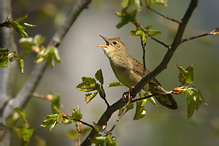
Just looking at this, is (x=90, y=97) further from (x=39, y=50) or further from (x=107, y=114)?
(x=39, y=50)

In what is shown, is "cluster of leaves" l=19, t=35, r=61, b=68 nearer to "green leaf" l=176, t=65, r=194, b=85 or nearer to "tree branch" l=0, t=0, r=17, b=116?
"tree branch" l=0, t=0, r=17, b=116

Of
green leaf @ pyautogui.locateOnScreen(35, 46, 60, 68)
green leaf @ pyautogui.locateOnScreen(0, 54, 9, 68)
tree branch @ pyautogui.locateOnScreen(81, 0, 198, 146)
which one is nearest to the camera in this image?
tree branch @ pyautogui.locateOnScreen(81, 0, 198, 146)

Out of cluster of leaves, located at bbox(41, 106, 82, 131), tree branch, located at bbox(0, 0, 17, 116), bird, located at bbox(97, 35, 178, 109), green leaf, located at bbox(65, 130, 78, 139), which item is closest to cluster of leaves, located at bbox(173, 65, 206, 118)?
cluster of leaves, located at bbox(41, 106, 82, 131)

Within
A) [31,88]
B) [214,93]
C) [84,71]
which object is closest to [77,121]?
[31,88]

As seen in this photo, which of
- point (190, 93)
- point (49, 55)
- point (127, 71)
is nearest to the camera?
point (190, 93)

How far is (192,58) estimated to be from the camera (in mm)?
10984

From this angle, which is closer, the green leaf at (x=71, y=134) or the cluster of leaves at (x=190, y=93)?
the cluster of leaves at (x=190, y=93)

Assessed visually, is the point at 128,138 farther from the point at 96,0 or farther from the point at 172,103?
the point at 172,103

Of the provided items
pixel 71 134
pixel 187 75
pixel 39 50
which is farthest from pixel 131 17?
pixel 71 134

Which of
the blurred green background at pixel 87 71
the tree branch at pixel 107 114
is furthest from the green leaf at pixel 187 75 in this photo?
the blurred green background at pixel 87 71

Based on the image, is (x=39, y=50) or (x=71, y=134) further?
(x=71, y=134)

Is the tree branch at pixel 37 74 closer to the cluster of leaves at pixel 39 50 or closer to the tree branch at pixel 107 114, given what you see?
the cluster of leaves at pixel 39 50

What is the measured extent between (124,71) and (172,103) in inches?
21.1

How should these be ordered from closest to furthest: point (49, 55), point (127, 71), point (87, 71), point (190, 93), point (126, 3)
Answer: point (126, 3) → point (190, 93) → point (49, 55) → point (127, 71) → point (87, 71)
